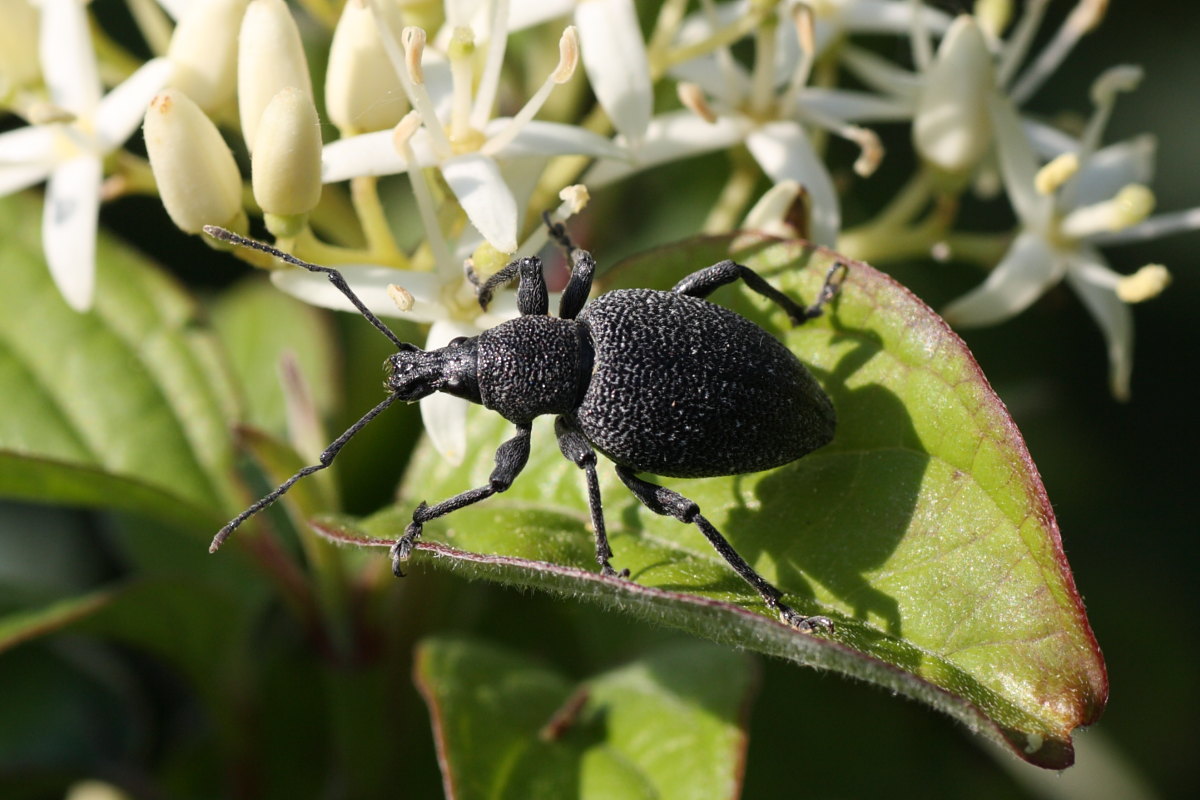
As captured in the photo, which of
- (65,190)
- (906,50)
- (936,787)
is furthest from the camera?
(906,50)

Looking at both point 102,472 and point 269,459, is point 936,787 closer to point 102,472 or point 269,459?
point 269,459

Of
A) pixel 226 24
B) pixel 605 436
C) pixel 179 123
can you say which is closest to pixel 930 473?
pixel 605 436

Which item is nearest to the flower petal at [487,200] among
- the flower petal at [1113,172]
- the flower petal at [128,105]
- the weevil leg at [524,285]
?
the weevil leg at [524,285]

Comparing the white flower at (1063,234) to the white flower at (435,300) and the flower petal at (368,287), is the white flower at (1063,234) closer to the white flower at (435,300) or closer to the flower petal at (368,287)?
the white flower at (435,300)

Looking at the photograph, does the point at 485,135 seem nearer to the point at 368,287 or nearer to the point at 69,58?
the point at 368,287

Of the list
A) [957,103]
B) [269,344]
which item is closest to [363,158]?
[957,103]
